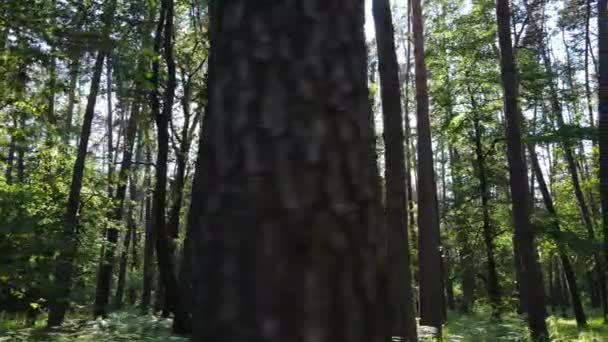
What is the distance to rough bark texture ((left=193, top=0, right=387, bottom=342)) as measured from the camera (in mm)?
1252

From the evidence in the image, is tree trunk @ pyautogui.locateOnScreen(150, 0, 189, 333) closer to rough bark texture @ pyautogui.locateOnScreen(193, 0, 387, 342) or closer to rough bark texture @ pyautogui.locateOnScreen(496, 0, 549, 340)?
rough bark texture @ pyautogui.locateOnScreen(496, 0, 549, 340)

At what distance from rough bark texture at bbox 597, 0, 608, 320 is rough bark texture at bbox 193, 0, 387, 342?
38.2 ft

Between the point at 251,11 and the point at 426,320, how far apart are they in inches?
416

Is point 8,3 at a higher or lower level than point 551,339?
higher

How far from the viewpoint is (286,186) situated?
1.30 meters

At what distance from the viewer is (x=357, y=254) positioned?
4.29ft

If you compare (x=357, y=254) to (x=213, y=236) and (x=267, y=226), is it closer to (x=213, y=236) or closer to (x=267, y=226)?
(x=267, y=226)

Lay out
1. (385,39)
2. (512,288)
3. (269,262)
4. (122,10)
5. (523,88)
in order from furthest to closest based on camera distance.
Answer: (512,288), (523,88), (122,10), (385,39), (269,262)

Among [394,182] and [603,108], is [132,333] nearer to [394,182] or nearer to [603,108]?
[394,182]

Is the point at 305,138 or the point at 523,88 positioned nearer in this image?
the point at 305,138

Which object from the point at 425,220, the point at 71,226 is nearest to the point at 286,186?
the point at 71,226

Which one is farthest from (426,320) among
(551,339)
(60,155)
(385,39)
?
(60,155)

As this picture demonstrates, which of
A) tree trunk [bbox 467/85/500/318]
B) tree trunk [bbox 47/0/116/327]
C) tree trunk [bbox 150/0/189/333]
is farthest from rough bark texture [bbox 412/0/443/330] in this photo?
tree trunk [bbox 467/85/500/318]

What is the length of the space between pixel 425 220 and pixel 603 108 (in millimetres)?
4547
